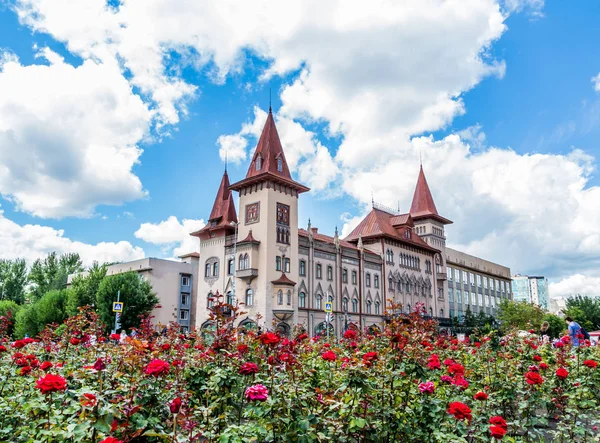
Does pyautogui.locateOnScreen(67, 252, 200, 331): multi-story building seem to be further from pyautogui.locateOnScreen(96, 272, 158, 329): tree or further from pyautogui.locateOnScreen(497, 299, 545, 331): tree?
pyautogui.locateOnScreen(497, 299, 545, 331): tree

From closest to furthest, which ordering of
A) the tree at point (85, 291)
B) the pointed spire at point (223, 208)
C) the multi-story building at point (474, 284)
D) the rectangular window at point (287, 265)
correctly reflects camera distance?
1. the rectangular window at point (287, 265)
2. the tree at point (85, 291)
3. the pointed spire at point (223, 208)
4. the multi-story building at point (474, 284)

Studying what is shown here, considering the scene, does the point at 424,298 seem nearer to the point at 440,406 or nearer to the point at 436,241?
the point at 436,241

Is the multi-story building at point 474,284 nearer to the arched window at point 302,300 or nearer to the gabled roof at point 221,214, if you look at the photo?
the arched window at point 302,300

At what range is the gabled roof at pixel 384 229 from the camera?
5128cm

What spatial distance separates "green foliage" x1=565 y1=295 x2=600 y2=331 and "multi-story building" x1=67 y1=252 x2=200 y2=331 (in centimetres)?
4893

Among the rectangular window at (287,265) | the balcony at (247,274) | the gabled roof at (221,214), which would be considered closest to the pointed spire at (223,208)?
the gabled roof at (221,214)

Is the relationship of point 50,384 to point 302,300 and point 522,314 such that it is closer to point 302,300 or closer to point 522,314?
point 302,300

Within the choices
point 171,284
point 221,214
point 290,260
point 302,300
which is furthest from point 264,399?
point 171,284

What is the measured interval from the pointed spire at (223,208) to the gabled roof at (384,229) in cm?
1369

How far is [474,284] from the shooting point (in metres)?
73.2

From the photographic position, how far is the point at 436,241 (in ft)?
201

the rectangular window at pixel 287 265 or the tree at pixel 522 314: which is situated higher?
the rectangular window at pixel 287 265

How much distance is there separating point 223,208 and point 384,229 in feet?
57.2

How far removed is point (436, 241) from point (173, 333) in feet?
182
